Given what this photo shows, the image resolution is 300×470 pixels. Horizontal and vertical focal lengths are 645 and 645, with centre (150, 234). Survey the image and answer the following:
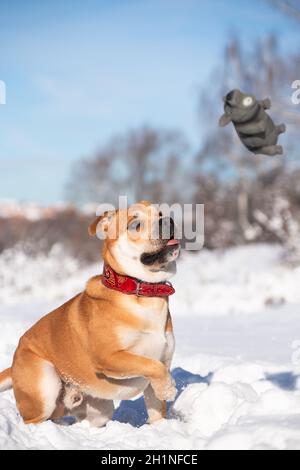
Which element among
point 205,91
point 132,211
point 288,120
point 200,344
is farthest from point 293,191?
point 132,211

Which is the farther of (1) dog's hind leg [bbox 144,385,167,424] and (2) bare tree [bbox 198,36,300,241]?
(2) bare tree [bbox 198,36,300,241]

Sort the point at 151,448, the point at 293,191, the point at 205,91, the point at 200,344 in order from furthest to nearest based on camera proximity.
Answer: the point at 205,91, the point at 293,191, the point at 200,344, the point at 151,448

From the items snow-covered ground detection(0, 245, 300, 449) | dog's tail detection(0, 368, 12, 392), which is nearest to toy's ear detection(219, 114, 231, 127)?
snow-covered ground detection(0, 245, 300, 449)

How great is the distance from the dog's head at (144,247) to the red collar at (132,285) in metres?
0.03

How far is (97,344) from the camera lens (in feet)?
13.3

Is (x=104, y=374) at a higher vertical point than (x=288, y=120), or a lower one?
lower

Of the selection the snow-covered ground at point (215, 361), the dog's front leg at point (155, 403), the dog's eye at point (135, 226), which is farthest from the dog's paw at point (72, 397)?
the dog's eye at point (135, 226)

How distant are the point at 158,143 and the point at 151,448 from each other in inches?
1242

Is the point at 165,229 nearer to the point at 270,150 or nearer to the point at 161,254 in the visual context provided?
the point at 161,254

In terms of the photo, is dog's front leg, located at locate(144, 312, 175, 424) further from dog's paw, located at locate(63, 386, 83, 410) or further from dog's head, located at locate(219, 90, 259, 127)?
dog's head, located at locate(219, 90, 259, 127)

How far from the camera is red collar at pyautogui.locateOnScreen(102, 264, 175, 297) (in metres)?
4.14

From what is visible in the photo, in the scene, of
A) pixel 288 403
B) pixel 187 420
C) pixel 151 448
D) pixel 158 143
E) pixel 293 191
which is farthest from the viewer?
pixel 158 143

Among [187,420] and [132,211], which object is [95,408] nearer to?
[187,420]

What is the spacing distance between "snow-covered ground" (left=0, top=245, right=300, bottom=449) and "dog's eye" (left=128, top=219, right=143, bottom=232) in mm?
1217
